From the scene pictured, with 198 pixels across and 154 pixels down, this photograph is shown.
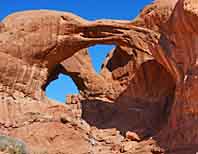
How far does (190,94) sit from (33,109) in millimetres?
7500

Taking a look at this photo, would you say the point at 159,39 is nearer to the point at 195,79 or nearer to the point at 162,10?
the point at 162,10

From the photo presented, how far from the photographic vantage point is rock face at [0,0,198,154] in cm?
1786

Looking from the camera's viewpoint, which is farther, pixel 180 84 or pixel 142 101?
pixel 142 101

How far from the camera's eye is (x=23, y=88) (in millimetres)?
21234

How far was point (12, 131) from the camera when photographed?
19.7 meters

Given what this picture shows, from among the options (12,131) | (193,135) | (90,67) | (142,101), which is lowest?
(193,135)

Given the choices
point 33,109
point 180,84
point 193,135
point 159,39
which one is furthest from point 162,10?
point 33,109

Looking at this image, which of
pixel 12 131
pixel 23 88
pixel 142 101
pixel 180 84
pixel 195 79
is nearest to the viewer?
pixel 195 79

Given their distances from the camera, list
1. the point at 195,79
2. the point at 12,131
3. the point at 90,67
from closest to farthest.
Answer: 1. the point at 195,79
2. the point at 12,131
3. the point at 90,67

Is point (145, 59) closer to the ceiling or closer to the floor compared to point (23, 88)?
closer to the ceiling

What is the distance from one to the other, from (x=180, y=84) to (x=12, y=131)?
7581mm

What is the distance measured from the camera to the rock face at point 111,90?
58.6ft

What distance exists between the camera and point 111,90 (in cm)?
2620

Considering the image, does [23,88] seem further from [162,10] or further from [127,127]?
[162,10]
